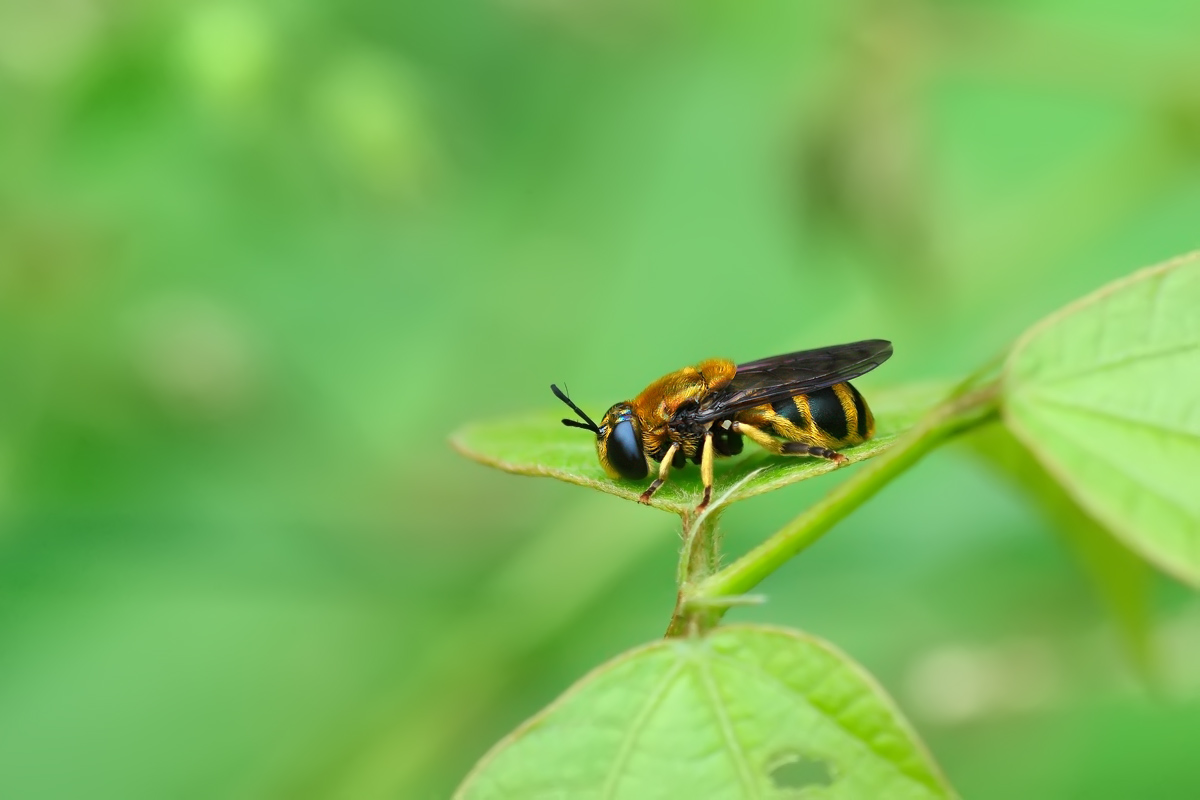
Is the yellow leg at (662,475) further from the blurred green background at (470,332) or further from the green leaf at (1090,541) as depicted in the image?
the blurred green background at (470,332)

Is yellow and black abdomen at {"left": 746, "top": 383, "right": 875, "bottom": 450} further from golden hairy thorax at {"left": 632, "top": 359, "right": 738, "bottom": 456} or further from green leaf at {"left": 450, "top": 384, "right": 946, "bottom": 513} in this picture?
golden hairy thorax at {"left": 632, "top": 359, "right": 738, "bottom": 456}

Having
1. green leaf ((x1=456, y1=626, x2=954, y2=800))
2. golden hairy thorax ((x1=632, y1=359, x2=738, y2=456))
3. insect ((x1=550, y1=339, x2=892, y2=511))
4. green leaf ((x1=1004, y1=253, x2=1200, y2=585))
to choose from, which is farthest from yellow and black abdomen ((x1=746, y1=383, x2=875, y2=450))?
green leaf ((x1=456, y1=626, x2=954, y2=800))

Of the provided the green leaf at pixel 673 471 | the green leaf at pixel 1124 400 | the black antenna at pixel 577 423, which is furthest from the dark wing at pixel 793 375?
the green leaf at pixel 1124 400

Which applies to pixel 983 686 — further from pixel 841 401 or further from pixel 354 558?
pixel 354 558

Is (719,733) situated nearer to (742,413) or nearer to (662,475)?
(662,475)

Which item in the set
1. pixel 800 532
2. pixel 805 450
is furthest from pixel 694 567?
pixel 805 450

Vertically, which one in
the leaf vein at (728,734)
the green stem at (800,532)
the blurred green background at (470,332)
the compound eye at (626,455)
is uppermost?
the blurred green background at (470,332)
